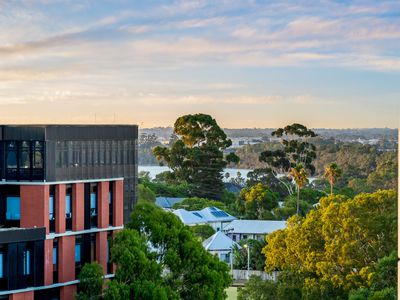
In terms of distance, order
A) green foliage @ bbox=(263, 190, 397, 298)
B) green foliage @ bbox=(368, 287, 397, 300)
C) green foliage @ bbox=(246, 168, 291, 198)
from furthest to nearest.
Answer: green foliage @ bbox=(246, 168, 291, 198)
green foliage @ bbox=(263, 190, 397, 298)
green foliage @ bbox=(368, 287, 397, 300)

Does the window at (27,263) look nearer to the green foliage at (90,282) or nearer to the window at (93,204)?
the green foliage at (90,282)

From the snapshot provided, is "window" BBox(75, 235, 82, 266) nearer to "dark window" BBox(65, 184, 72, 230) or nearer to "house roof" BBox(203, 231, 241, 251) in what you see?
"dark window" BBox(65, 184, 72, 230)

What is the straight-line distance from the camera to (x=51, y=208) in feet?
82.9

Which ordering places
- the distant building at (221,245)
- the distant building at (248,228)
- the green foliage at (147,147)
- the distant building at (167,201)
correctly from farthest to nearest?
the green foliage at (147,147) < the distant building at (167,201) < the distant building at (248,228) < the distant building at (221,245)

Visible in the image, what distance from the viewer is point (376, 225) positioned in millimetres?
Answer: 32250

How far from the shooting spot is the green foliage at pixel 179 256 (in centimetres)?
2562

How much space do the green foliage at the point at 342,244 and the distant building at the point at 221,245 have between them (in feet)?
61.3

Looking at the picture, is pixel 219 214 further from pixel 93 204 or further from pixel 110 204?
pixel 93 204

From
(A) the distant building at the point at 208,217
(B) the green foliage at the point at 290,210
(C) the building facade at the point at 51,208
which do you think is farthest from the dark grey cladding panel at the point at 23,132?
(B) the green foliage at the point at 290,210

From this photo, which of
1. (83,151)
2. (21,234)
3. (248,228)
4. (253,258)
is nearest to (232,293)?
(253,258)

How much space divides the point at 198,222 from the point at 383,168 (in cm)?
2645

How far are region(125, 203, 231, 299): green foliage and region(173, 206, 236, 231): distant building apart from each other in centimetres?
3455

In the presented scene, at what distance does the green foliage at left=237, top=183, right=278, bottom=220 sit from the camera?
212 feet

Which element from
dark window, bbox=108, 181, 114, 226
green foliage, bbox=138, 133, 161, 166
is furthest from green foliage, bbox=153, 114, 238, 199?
dark window, bbox=108, 181, 114, 226
